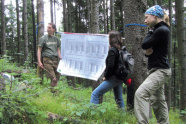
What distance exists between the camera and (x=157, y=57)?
2.63 m

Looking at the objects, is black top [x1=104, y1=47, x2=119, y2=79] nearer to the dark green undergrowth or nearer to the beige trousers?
the dark green undergrowth

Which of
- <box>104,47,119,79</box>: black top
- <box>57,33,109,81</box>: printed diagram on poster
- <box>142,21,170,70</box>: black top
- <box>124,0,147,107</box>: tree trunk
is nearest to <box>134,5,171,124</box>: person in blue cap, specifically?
<box>142,21,170,70</box>: black top

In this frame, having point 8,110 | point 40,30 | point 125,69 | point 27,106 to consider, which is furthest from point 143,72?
point 40,30

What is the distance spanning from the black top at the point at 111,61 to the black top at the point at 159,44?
740mm

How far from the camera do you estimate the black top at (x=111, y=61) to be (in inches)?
127

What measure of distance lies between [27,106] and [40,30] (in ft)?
14.9

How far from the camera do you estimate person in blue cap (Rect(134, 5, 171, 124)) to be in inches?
98.3

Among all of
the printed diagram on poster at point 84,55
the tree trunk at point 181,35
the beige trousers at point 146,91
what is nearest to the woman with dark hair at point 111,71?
the printed diagram on poster at point 84,55

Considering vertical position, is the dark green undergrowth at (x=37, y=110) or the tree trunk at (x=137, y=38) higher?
the tree trunk at (x=137, y=38)

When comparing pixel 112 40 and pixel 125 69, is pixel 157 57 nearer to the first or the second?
pixel 125 69

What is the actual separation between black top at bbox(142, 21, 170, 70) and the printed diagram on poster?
154 cm

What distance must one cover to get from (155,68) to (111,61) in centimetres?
86

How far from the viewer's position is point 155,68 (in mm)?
2637

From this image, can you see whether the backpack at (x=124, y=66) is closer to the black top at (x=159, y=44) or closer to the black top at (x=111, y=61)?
the black top at (x=111, y=61)
